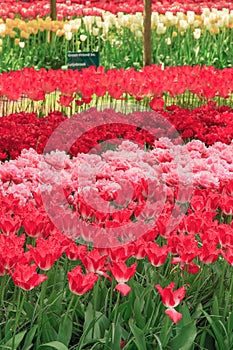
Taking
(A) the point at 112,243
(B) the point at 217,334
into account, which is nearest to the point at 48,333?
(A) the point at 112,243

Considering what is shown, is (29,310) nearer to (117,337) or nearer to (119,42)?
(117,337)

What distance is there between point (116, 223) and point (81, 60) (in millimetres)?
5882

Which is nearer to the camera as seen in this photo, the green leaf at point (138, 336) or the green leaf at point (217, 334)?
the green leaf at point (138, 336)

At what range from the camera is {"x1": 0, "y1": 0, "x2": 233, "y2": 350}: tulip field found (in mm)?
2693

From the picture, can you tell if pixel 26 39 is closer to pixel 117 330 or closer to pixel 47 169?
pixel 47 169

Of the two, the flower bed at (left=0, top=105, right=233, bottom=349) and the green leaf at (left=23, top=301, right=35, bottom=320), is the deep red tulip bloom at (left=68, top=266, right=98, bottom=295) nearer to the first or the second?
the flower bed at (left=0, top=105, right=233, bottom=349)

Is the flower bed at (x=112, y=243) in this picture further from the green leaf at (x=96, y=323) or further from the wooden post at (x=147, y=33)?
the wooden post at (x=147, y=33)

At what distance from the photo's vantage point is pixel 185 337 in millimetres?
2725

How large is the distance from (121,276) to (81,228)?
0.42 m

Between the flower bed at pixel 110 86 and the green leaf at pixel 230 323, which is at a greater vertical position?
the flower bed at pixel 110 86

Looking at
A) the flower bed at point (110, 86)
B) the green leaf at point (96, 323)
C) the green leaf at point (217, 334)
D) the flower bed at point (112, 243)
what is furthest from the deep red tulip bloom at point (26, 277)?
the flower bed at point (110, 86)

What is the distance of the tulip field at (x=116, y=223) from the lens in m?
2.69

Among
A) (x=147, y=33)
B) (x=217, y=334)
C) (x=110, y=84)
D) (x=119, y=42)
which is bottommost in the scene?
(x=217, y=334)

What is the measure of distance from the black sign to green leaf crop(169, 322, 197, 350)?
6.24 metres
